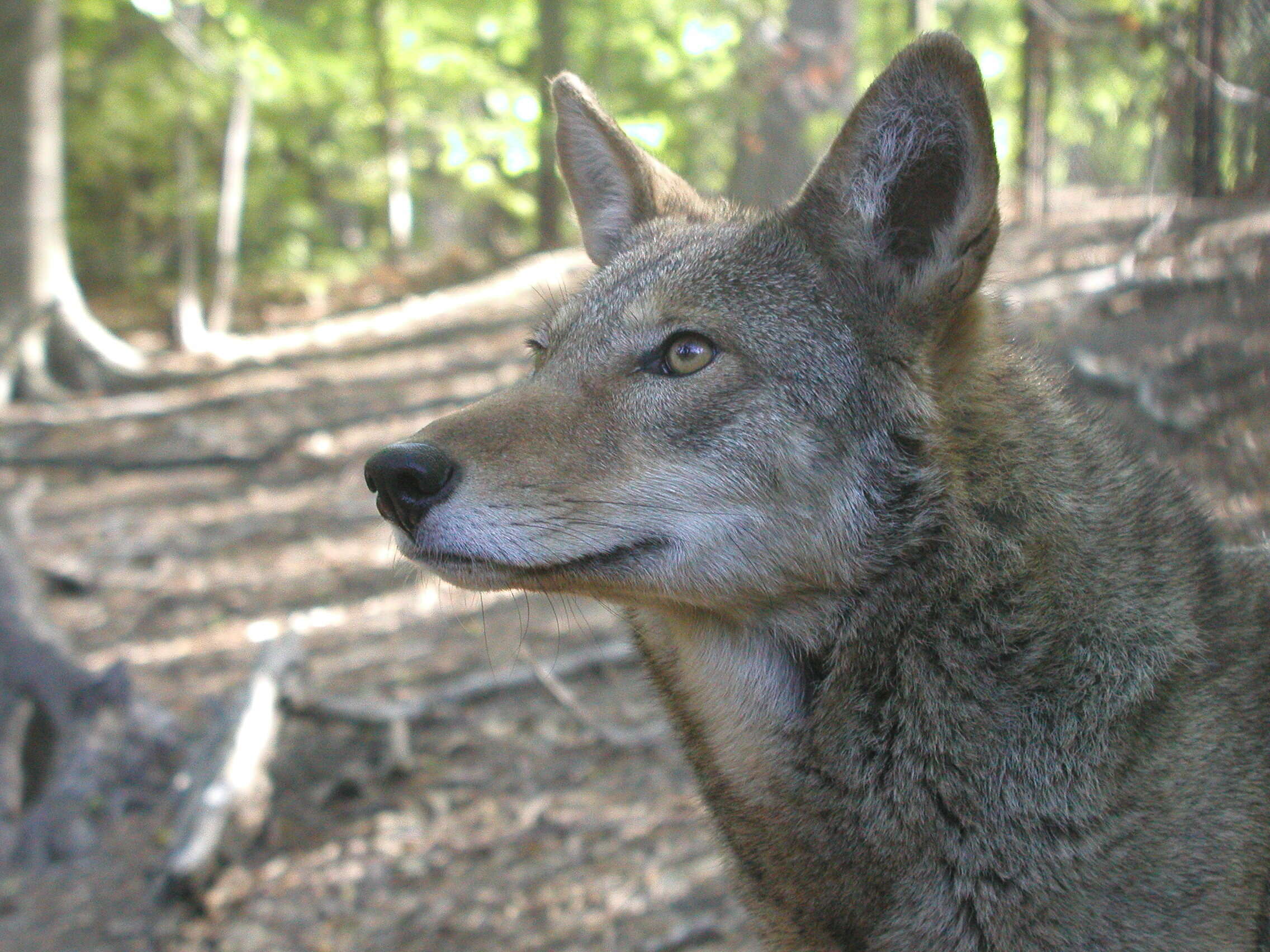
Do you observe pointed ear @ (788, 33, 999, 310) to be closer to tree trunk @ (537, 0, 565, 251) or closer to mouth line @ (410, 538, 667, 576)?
mouth line @ (410, 538, 667, 576)

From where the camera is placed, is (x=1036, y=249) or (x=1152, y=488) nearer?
(x=1152, y=488)

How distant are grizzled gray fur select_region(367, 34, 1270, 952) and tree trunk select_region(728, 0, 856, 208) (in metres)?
5.24

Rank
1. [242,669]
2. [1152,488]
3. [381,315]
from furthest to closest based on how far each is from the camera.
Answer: [381,315] < [242,669] < [1152,488]

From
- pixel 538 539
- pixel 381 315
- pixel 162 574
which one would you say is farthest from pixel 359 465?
pixel 538 539

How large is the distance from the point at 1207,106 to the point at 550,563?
5.63 m

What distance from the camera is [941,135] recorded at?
277 cm

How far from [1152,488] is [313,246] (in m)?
20.6

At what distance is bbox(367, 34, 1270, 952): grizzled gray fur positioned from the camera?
2.58m

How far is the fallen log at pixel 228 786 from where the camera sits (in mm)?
4723

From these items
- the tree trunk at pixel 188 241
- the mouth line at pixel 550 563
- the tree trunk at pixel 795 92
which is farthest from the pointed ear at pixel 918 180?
the tree trunk at pixel 188 241

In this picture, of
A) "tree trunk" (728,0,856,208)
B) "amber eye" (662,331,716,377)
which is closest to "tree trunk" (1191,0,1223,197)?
"tree trunk" (728,0,856,208)

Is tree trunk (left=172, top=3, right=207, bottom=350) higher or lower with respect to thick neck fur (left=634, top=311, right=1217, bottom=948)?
lower

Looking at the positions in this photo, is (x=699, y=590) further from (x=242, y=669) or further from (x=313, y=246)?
(x=313, y=246)

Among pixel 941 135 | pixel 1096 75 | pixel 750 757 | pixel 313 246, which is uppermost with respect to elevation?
pixel 941 135
